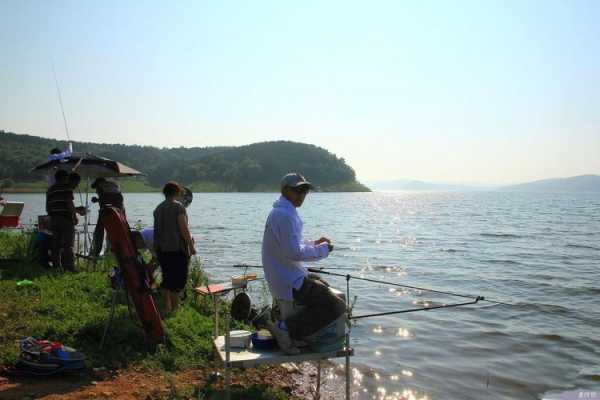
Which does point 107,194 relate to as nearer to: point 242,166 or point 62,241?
point 62,241

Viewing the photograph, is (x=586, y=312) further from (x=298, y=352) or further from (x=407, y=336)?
(x=298, y=352)

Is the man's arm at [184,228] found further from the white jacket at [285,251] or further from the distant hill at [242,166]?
the distant hill at [242,166]

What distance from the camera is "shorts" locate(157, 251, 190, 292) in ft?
25.6

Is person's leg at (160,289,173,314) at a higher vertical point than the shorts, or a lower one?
lower

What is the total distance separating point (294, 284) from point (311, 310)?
1.08ft

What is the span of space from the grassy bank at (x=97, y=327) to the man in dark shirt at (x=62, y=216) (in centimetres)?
79

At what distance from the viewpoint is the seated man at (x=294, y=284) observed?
16.6 ft

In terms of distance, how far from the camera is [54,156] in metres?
12.4

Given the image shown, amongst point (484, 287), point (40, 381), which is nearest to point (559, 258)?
point (484, 287)

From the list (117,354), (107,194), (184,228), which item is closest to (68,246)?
(107,194)

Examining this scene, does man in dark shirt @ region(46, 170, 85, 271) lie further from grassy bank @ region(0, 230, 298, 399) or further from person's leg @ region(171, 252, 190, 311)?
person's leg @ region(171, 252, 190, 311)

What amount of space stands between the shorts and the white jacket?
2.99m

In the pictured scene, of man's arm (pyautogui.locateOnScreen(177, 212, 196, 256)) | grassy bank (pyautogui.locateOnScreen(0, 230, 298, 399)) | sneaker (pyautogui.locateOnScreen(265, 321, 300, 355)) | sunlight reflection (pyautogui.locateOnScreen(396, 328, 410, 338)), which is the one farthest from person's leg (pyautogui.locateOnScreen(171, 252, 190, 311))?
sunlight reflection (pyautogui.locateOnScreen(396, 328, 410, 338))

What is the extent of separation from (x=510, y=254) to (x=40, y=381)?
2101cm
